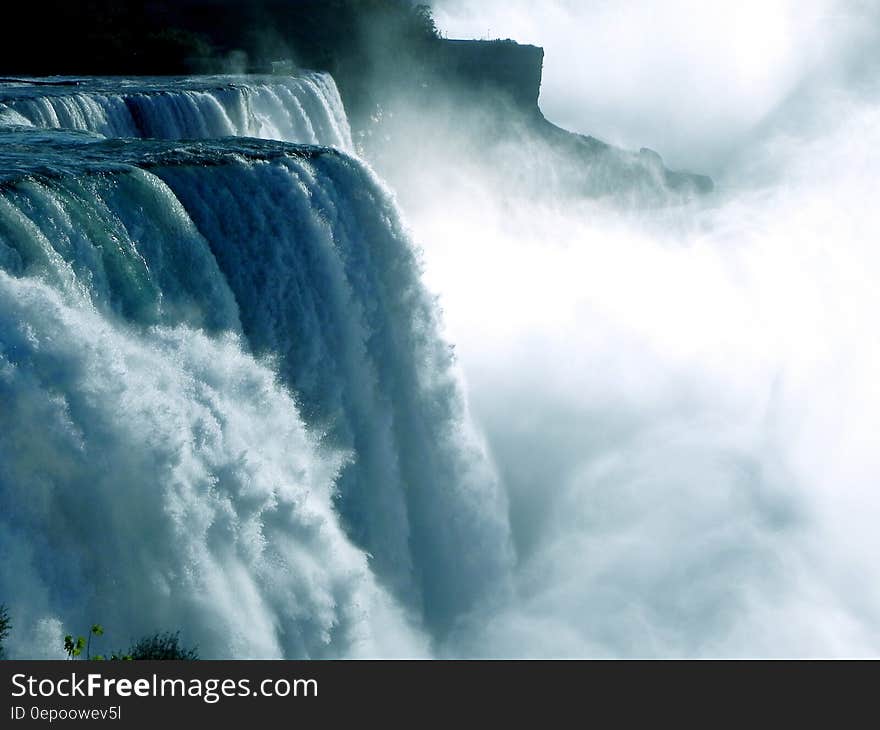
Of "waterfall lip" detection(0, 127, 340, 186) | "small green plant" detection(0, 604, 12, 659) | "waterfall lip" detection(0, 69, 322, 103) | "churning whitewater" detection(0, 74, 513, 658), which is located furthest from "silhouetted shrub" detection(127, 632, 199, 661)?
"waterfall lip" detection(0, 69, 322, 103)

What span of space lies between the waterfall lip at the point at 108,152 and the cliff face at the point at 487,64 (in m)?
21.6

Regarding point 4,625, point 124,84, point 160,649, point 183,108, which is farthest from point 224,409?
point 124,84

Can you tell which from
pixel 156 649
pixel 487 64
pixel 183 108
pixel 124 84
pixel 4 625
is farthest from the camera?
pixel 487 64

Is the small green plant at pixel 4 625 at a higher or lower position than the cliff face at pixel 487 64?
lower

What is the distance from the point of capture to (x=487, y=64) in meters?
32.1

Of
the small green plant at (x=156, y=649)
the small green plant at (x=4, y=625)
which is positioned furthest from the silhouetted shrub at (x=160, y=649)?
the small green plant at (x=4, y=625)

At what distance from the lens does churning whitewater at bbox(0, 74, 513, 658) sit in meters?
6.12

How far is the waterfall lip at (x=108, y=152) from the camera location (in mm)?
9119

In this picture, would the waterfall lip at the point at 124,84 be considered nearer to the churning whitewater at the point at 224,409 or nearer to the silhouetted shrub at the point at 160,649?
the churning whitewater at the point at 224,409

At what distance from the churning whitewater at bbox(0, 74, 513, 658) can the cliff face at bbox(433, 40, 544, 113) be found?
64.8ft

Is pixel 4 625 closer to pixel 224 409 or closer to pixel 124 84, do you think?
pixel 224 409

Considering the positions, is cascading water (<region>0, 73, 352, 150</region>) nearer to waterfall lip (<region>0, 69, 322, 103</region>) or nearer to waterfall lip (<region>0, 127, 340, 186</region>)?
waterfall lip (<region>0, 69, 322, 103</region>)

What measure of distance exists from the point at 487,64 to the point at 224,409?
1052 inches
